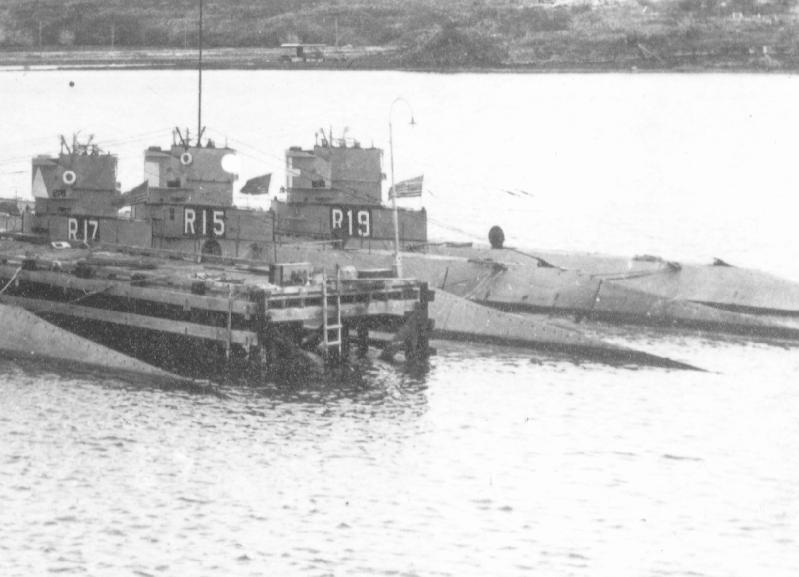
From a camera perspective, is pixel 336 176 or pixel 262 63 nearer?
pixel 336 176

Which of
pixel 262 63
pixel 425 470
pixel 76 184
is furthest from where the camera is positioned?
pixel 262 63

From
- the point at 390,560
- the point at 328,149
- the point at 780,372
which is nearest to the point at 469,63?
the point at 328,149

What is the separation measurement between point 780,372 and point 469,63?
403 feet

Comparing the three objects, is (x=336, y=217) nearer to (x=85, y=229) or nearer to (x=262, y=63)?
(x=85, y=229)

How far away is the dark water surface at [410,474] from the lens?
1288 inches

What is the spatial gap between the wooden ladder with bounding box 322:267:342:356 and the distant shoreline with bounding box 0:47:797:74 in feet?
324

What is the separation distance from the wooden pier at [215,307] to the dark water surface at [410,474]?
1.50 metres

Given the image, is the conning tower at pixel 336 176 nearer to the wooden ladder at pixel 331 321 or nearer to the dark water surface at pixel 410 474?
the dark water surface at pixel 410 474

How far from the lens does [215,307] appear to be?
156 feet

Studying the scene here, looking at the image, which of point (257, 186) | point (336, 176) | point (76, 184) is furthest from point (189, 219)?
point (336, 176)

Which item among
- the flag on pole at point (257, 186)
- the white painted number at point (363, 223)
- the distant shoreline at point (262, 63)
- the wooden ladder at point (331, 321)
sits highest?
the distant shoreline at point (262, 63)

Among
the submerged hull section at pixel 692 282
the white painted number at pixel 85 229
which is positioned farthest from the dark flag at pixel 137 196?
the submerged hull section at pixel 692 282

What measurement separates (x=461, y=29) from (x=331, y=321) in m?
124

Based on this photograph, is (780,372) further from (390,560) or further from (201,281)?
(390,560)
